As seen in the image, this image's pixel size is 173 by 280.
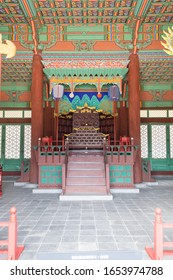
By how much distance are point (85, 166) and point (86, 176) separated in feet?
1.36

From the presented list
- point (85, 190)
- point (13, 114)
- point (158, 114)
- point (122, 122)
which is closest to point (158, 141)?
point (158, 114)

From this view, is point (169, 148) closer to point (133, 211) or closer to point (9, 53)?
point (133, 211)

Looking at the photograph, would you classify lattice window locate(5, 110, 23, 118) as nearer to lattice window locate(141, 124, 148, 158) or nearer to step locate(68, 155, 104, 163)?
step locate(68, 155, 104, 163)

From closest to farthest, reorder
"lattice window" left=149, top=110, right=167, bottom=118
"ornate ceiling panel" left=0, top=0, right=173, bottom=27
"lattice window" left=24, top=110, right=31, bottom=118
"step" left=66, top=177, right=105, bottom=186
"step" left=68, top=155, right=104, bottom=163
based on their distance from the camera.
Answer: "step" left=66, top=177, right=105, bottom=186, "ornate ceiling panel" left=0, top=0, right=173, bottom=27, "step" left=68, top=155, right=104, bottom=163, "lattice window" left=24, top=110, right=31, bottom=118, "lattice window" left=149, top=110, right=167, bottom=118

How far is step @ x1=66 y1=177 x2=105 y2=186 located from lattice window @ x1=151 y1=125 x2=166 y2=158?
463 cm

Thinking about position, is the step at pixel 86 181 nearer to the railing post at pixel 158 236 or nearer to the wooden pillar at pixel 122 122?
the railing post at pixel 158 236

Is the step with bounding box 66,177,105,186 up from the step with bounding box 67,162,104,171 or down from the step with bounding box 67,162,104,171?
down

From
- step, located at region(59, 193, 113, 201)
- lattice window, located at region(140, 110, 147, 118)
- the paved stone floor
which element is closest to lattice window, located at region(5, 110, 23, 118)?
the paved stone floor

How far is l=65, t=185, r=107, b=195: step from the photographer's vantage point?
5293 mm

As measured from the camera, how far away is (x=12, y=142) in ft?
30.7

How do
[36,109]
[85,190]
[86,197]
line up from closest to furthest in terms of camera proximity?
[86,197]
[85,190]
[36,109]

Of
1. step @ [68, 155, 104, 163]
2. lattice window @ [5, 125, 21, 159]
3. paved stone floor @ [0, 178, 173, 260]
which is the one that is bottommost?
paved stone floor @ [0, 178, 173, 260]

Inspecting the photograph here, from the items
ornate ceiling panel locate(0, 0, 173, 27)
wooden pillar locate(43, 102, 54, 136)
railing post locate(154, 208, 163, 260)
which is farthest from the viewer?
wooden pillar locate(43, 102, 54, 136)

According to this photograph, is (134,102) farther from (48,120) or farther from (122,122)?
(48,120)
